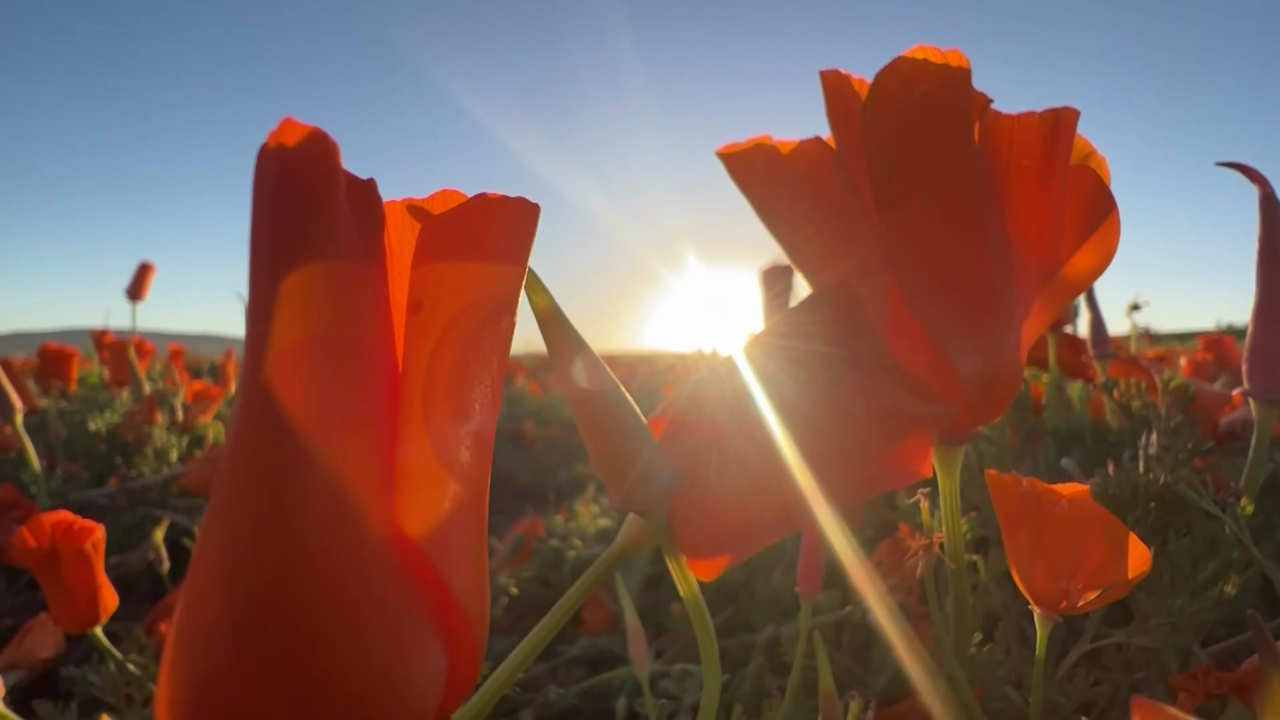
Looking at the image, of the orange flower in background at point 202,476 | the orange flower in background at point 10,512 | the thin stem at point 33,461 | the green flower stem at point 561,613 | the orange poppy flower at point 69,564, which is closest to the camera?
the green flower stem at point 561,613

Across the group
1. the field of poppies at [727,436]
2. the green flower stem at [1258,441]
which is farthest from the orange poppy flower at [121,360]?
the green flower stem at [1258,441]

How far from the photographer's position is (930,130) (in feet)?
1.62

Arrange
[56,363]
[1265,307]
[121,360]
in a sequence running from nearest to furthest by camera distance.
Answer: [1265,307]
[121,360]
[56,363]

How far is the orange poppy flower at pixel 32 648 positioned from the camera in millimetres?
1395

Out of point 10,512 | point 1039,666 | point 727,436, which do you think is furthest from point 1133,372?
point 10,512

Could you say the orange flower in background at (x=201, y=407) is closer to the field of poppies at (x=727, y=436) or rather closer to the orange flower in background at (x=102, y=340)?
the orange flower in background at (x=102, y=340)

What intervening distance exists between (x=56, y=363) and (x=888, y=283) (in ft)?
12.8

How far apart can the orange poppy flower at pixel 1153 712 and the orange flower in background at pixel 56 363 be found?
400 centimetres

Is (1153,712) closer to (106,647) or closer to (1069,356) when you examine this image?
(106,647)

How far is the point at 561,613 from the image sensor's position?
0.49m

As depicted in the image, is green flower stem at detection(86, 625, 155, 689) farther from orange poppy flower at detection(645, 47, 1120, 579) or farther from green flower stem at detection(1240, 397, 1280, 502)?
green flower stem at detection(1240, 397, 1280, 502)

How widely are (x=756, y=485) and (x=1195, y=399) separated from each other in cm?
137

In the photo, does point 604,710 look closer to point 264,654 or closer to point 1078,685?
point 1078,685

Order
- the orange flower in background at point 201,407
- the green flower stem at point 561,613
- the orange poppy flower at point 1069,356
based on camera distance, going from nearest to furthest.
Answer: the green flower stem at point 561,613, the orange poppy flower at point 1069,356, the orange flower in background at point 201,407
